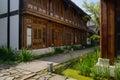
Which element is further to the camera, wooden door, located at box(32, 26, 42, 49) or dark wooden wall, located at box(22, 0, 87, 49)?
wooden door, located at box(32, 26, 42, 49)

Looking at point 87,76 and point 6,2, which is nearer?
point 87,76

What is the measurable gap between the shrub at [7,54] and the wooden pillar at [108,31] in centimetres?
709

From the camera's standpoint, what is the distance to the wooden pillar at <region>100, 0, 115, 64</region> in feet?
27.2

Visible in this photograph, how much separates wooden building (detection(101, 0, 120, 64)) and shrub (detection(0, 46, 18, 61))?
281 inches

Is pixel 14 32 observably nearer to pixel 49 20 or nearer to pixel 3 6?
pixel 3 6

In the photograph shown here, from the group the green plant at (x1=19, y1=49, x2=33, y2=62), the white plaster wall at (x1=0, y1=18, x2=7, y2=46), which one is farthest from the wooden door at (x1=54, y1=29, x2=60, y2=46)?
the green plant at (x1=19, y1=49, x2=33, y2=62)

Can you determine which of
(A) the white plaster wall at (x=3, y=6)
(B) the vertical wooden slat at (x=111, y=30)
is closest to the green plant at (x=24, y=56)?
(A) the white plaster wall at (x=3, y=6)

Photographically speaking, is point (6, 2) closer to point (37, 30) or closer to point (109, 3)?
point (37, 30)

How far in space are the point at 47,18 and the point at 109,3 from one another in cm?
907

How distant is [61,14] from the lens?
2141 cm

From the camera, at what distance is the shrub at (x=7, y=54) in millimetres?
12950

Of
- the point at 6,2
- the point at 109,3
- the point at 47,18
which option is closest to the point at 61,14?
the point at 47,18

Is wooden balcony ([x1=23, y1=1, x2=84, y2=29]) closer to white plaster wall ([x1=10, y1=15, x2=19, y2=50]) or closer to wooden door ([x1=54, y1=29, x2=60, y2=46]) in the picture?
white plaster wall ([x1=10, y1=15, x2=19, y2=50])

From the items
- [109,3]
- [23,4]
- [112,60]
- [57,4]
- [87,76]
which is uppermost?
[57,4]
